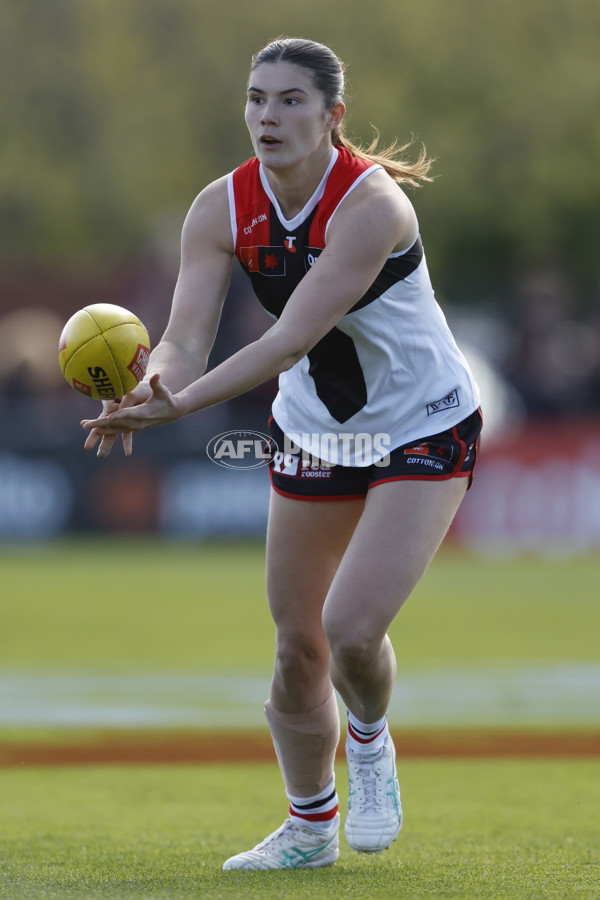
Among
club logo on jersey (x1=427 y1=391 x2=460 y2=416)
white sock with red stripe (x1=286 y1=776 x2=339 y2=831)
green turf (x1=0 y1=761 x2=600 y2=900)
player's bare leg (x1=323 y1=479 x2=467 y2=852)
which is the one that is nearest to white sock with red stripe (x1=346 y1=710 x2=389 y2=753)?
player's bare leg (x1=323 y1=479 x2=467 y2=852)

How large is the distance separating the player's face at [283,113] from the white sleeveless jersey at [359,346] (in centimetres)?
17

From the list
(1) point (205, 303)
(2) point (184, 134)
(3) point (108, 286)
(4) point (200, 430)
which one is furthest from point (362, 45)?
(1) point (205, 303)

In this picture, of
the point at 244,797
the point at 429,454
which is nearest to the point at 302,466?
the point at 429,454

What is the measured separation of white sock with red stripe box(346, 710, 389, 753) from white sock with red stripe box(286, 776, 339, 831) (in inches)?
9.3

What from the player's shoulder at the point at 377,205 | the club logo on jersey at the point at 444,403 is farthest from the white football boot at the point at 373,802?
the player's shoulder at the point at 377,205

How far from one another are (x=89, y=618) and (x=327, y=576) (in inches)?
310

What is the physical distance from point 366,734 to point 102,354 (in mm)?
1580

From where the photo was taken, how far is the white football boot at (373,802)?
4797mm

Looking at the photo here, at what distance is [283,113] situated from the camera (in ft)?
14.9

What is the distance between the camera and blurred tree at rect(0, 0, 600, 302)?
111 ft

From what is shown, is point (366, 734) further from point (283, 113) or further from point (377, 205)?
point (283, 113)

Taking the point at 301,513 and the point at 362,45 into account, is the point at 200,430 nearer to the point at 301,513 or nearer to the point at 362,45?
the point at 301,513

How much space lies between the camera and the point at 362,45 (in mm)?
38656

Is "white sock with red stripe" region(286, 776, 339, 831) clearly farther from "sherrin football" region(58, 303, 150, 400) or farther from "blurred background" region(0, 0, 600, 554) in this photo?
"blurred background" region(0, 0, 600, 554)
